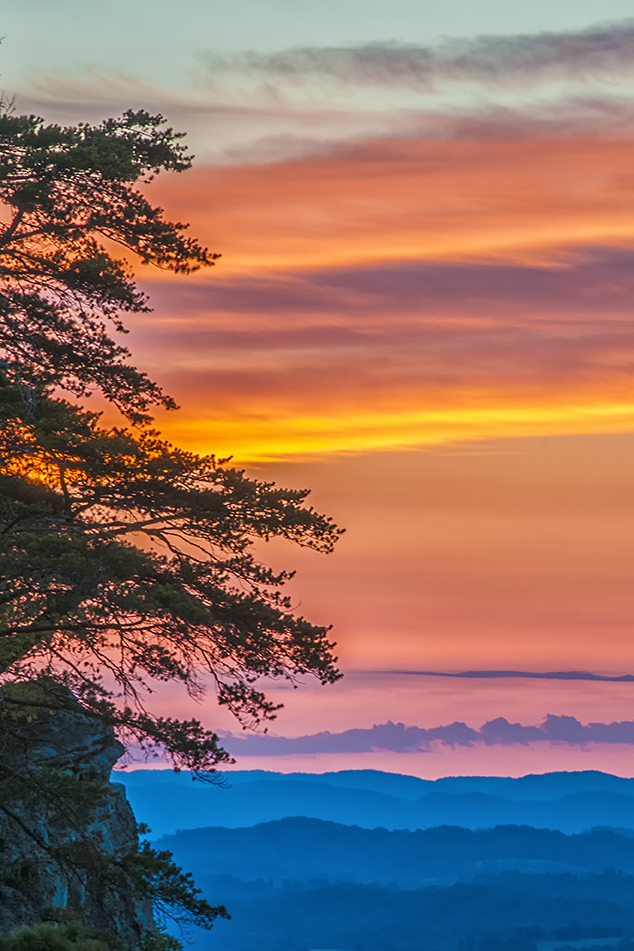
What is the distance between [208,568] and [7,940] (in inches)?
303

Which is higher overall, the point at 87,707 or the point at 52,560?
the point at 52,560

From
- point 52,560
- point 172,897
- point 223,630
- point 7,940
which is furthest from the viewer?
point 172,897

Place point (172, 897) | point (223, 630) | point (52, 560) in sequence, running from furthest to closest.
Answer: point (172, 897), point (223, 630), point (52, 560)

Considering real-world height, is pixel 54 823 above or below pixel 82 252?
below

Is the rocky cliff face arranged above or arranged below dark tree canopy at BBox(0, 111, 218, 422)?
below

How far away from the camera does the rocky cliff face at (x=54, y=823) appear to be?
2008 cm

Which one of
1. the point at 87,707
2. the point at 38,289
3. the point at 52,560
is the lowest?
the point at 87,707

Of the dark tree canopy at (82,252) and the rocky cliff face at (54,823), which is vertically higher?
the dark tree canopy at (82,252)

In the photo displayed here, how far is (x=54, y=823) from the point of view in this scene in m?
22.7

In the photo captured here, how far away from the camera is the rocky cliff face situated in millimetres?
20078

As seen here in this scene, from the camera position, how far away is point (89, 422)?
21109 millimetres

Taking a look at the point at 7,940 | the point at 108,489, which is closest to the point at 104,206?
the point at 108,489

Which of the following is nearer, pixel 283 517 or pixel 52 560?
pixel 52 560

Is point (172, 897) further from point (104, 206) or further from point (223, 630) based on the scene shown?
point (104, 206)
